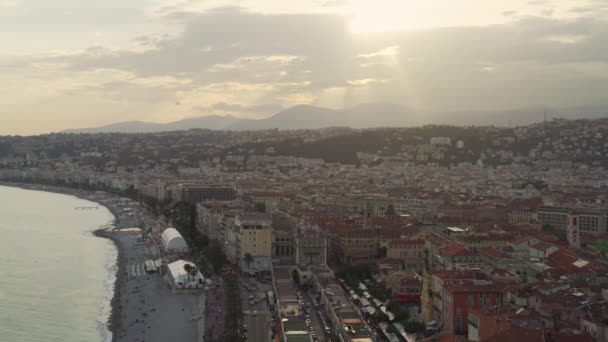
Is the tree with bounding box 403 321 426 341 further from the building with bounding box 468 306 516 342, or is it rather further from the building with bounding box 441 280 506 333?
the building with bounding box 468 306 516 342

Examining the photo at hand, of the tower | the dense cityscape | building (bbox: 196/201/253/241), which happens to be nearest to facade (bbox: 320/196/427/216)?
the dense cityscape

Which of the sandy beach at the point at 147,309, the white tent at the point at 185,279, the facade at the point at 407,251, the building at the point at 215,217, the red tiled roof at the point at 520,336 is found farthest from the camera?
the building at the point at 215,217

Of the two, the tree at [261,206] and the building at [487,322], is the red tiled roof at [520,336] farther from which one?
the tree at [261,206]

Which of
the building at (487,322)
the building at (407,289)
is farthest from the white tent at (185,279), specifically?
the building at (487,322)

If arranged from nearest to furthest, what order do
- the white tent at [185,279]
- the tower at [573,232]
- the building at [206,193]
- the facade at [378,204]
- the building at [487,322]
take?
the building at [487,322]
the white tent at [185,279]
the tower at [573,232]
the facade at [378,204]
the building at [206,193]

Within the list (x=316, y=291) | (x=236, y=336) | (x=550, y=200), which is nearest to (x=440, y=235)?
(x=316, y=291)

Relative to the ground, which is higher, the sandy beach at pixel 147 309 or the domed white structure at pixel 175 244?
the domed white structure at pixel 175 244
